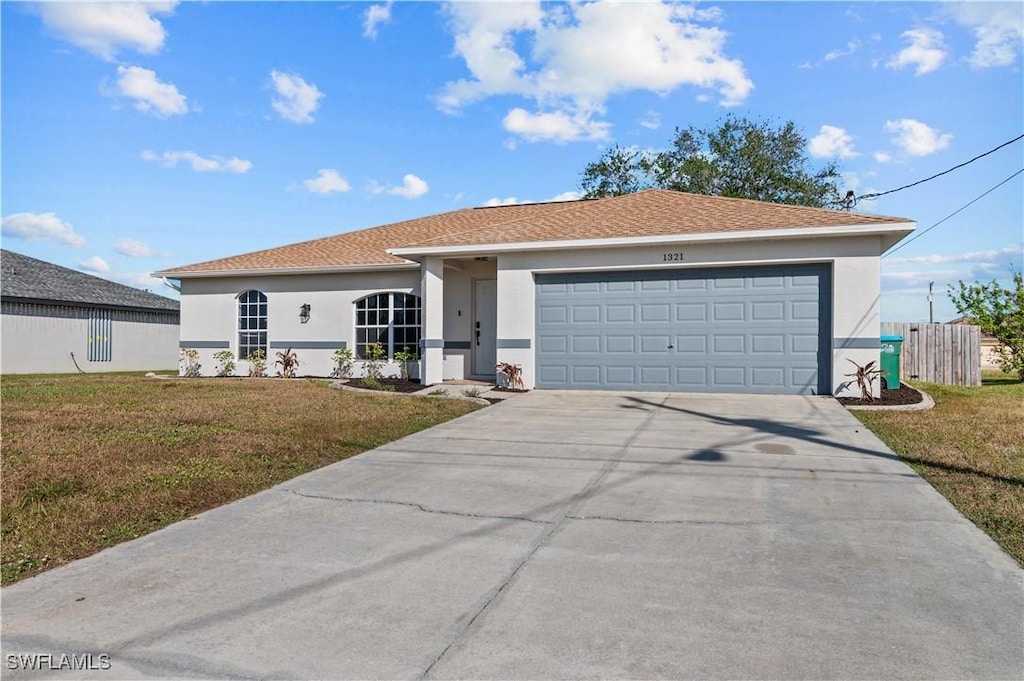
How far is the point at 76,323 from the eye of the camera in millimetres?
24516

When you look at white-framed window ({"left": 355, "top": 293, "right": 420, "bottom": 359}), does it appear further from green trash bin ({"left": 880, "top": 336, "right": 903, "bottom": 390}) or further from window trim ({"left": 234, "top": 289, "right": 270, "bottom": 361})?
green trash bin ({"left": 880, "top": 336, "right": 903, "bottom": 390})

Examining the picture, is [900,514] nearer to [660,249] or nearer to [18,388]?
[660,249]

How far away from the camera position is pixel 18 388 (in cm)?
1480

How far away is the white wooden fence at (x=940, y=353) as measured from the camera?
18.5 metres

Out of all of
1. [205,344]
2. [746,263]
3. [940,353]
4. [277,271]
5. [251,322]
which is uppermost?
[277,271]

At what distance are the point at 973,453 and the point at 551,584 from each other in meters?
6.18

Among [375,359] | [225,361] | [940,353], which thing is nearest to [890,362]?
[940,353]

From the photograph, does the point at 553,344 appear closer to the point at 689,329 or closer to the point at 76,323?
the point at 689,329

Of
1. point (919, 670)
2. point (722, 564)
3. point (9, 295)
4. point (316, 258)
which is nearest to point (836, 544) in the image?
point (722, 564)

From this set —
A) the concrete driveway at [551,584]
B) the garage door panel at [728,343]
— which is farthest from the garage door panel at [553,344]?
the concrete driveway at [551,584]

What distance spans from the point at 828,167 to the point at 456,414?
31.8 metres

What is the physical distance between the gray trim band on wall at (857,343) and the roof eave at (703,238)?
1895 mm

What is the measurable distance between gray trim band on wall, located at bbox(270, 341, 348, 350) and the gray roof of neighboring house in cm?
1143

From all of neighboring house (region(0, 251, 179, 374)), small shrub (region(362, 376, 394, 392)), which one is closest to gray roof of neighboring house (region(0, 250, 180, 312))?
neighboring house (region(0, 251, 179, 374))
